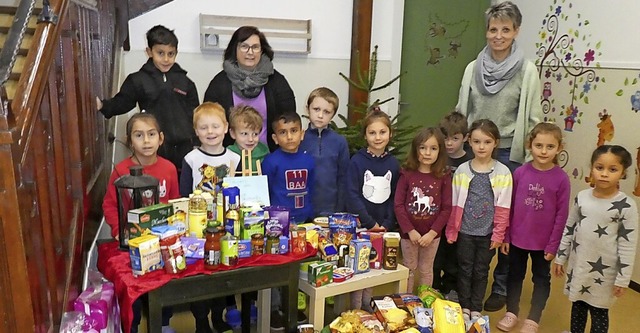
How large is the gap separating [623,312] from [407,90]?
2.46 meters

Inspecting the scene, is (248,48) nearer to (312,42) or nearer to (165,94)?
(165,94)

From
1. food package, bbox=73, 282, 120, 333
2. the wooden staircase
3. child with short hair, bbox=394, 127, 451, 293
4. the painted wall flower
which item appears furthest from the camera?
the painted wall flower

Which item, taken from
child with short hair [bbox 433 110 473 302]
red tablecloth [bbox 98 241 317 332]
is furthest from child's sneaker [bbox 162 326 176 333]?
child with short hair [bbox 433 110 473 302]

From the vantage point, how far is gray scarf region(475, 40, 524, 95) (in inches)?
117

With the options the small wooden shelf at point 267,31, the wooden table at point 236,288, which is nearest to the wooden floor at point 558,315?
the wooden table at point 236,288

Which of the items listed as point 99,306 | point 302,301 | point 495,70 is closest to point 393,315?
point 302,301

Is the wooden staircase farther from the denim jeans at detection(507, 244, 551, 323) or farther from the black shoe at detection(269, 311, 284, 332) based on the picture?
the denim jeans at detection(507, 244, 551, 323)

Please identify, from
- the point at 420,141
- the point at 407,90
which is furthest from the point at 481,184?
the point at 407,90

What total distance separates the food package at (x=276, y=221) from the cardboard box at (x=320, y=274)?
0.19 meters

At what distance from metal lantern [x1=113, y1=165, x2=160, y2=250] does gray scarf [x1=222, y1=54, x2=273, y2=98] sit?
0.94 metres

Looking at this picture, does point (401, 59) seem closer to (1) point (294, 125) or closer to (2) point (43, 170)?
(1) point (294, 125)

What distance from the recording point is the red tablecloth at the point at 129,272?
188 cm

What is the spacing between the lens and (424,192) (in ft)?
8.87

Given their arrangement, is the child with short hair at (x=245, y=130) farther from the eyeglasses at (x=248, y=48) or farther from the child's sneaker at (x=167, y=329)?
the child's sneaker at (x=167, y=329)
